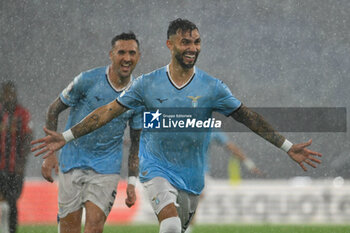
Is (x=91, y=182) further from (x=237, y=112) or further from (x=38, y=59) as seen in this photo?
(x=38, y=59)

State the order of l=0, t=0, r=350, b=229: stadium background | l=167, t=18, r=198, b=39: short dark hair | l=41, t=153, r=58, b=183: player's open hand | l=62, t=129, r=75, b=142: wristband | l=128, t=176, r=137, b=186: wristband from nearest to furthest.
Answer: l=62, t=129, r=75, b=142: wristband, l=167, t=18, r=198, b=39: short dark hair, l=41, t=153, r=58, b=183: player's open hand, l=128, t=176, r=137, b=186: wristband, l=0, t=0, r=350, b=229: stadium background

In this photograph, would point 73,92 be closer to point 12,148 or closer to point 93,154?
point 93,154

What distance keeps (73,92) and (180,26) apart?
1.30 metres

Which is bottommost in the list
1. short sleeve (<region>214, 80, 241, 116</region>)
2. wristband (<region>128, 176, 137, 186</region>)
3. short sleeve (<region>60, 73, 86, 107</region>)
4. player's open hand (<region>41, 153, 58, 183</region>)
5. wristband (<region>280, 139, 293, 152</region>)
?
wristband (<region>128, 176, 137, 186</region>)

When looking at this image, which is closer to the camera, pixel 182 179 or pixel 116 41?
pixel 182 179

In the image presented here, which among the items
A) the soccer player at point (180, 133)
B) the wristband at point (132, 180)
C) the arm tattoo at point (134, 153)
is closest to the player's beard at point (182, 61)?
the soccer player at point (180, 133)

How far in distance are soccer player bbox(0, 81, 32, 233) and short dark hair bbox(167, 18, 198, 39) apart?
104 inches

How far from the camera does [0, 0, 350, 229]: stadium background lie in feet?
123

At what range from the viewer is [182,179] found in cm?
577

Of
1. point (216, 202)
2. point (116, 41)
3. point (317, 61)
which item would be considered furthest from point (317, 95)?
point (116, 41)

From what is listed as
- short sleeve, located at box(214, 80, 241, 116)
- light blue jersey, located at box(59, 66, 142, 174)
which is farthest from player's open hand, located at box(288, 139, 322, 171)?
light blue jersey, located at box(59, 66, 142, 174)

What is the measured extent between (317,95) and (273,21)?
19.8ft

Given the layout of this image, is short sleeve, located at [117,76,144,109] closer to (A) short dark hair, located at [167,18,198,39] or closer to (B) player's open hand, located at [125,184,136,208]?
(A) short dark hair, located at [167,18,198,39]

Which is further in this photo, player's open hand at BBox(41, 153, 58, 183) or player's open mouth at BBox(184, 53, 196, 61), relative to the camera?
player's open hand at BBox(41, 153, 58, 183)
